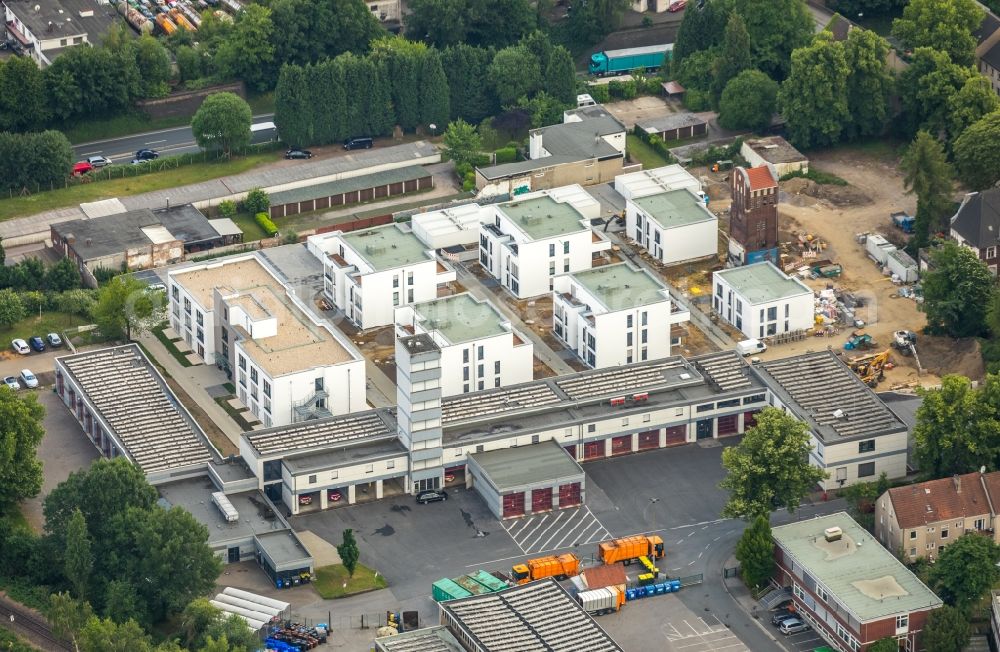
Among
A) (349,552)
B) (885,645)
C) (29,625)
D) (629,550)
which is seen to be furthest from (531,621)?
(29,625)

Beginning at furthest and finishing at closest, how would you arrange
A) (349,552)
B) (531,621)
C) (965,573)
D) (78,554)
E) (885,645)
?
(349,552)
(78,554)
(965,573)
(531,621)
(885,645)

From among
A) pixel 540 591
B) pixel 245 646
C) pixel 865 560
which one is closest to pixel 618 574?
pixel 540 591

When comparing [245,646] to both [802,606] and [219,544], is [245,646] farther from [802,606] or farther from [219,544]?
[802,606]

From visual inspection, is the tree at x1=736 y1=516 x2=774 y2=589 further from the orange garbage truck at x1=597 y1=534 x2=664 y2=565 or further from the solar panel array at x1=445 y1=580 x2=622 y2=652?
the solar panel array at x1=445 y1=580 x2=622 y2=652

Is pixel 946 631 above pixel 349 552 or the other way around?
the other way around

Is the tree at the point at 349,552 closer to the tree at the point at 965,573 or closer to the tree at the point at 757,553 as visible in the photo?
the tree at the point at 757,553

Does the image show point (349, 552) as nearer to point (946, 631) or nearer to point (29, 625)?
point (29, 625)
